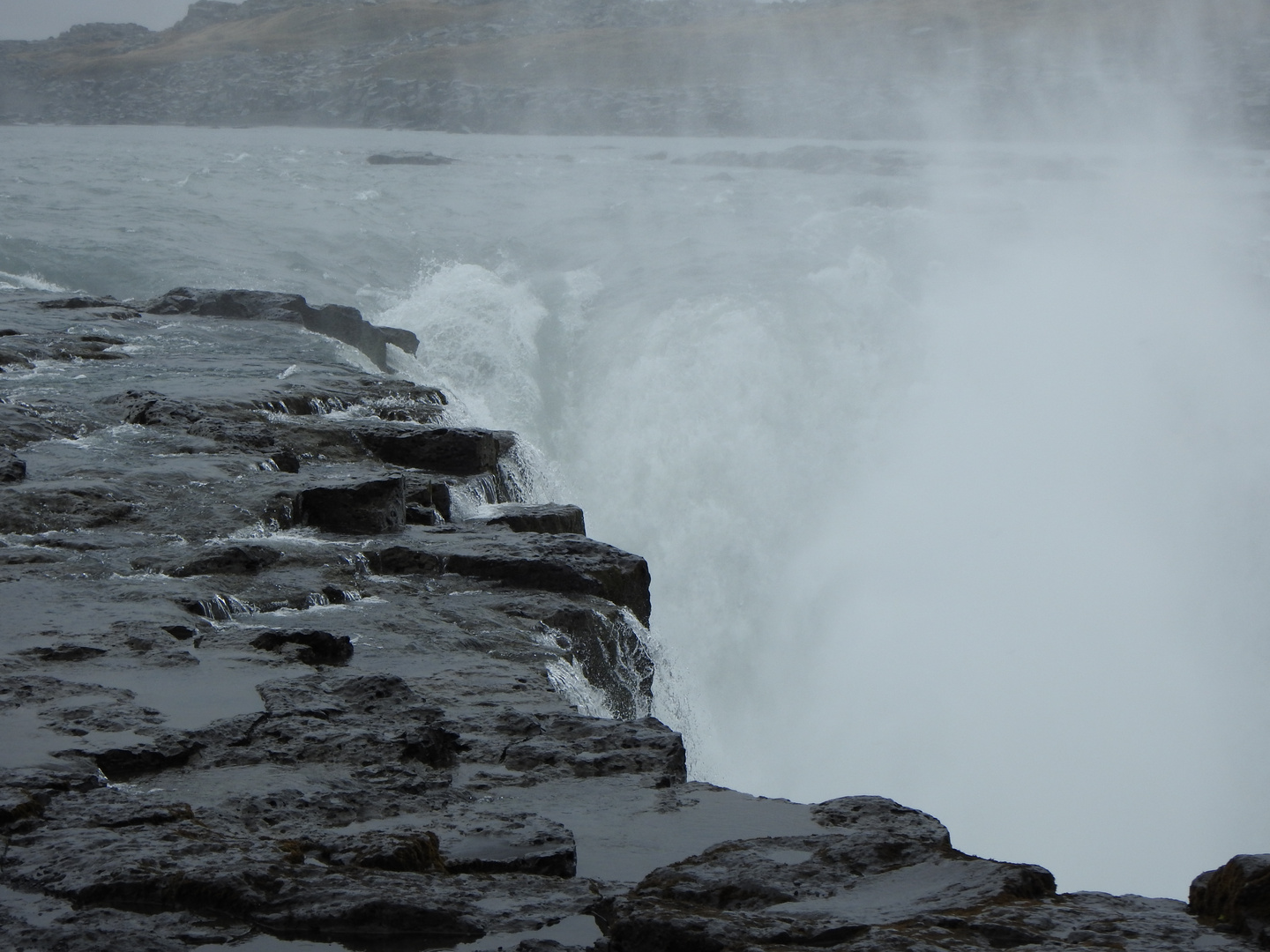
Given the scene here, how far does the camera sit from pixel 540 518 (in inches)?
293

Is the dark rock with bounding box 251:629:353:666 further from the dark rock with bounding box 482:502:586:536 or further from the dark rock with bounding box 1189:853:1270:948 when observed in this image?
the dark rock with bounding box 1189:853:1270:948

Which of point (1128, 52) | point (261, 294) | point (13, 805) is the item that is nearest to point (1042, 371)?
point (261, 294)

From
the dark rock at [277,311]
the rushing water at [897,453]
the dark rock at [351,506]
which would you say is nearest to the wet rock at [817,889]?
the rushing water at [897,453]

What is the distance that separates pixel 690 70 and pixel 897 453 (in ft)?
168

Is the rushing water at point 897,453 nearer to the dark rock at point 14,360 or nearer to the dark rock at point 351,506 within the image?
the dark rock at point 351,506

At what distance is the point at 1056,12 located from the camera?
58.4m

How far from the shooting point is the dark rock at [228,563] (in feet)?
19.7

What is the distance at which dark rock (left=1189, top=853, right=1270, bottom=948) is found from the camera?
2867mm

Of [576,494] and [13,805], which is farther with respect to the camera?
[576,494]

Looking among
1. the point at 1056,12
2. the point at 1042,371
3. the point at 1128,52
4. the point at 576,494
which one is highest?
the point at 1056,12

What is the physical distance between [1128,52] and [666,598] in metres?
48.7

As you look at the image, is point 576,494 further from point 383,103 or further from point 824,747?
point 383,103

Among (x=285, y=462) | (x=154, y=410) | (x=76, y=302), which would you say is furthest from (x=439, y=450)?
(x=76, y=302)

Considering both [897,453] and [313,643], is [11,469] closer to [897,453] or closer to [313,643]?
[313,643]
